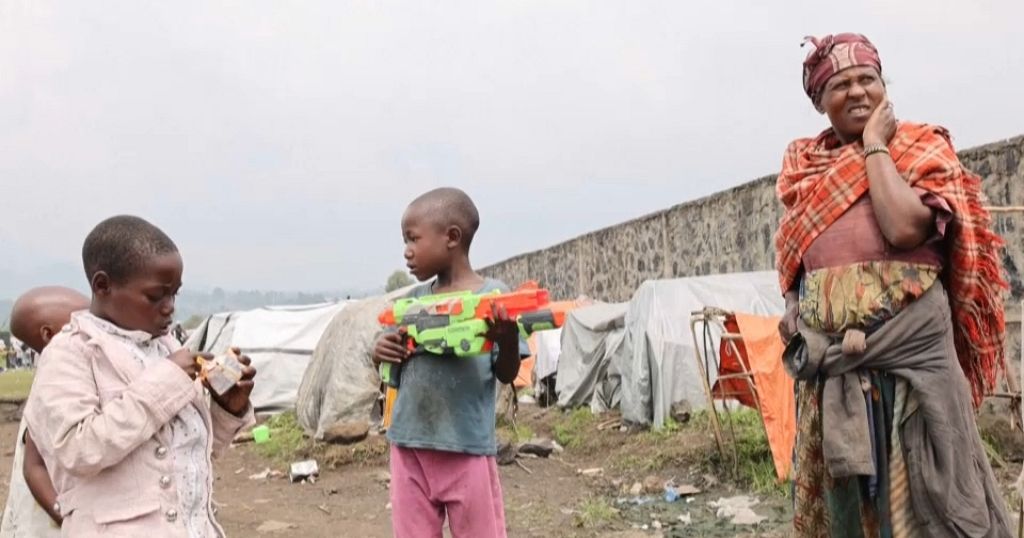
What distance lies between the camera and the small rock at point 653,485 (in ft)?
20.0

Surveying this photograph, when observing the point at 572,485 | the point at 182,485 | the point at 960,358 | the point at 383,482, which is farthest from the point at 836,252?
the point at 383,482

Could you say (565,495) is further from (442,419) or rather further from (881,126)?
(881,126)

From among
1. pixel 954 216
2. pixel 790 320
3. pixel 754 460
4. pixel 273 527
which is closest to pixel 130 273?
pixel 790 320

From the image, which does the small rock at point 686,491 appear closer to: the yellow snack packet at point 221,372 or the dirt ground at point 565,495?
the dirt ground at point 565,495

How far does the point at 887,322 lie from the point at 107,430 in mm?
1766

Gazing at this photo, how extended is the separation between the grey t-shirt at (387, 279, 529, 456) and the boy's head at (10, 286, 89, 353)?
962 millimetres

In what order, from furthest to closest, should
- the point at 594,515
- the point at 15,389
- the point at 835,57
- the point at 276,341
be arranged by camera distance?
the point at 15,389, the point at 276,341, the point at 594,515, the point at 835,57

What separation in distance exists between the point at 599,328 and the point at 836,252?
795 centimetres

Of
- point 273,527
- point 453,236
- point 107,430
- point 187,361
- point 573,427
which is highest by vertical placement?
point 453,236

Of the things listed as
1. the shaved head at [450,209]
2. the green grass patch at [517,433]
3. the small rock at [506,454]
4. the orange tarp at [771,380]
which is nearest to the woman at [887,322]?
the shaved head at [450,209]

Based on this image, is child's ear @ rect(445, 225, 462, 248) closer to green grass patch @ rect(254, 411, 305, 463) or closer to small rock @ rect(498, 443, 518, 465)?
small rock @ rect(498, 443, 518, 465)

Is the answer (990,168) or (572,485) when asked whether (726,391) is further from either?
(990,168)

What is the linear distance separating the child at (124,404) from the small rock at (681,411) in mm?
6573

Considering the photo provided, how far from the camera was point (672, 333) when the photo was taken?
8414 millimetres
